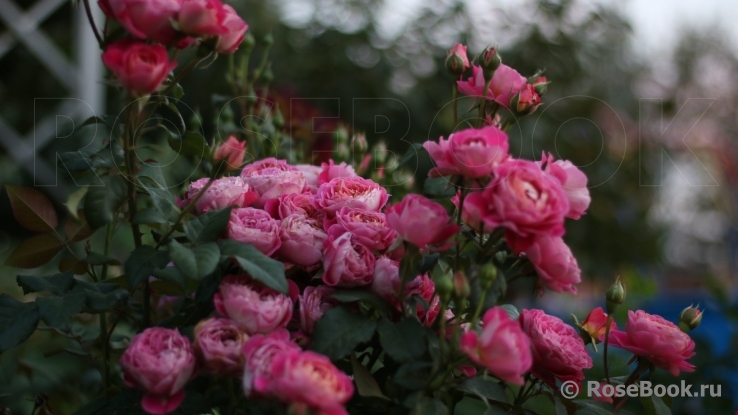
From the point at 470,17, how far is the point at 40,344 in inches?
65.5

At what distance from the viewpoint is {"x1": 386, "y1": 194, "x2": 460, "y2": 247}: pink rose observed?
490 mm

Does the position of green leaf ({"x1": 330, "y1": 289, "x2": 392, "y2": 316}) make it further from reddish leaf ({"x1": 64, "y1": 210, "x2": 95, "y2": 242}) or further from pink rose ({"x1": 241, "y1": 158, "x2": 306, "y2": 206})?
reddish leaf ({"x1": 64, "y1": 210, "x2": 95, "y2": 242})

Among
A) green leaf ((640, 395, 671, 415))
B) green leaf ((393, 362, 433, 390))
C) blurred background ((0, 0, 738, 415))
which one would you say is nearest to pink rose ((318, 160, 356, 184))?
green leaf ((393, 362, 433, 390))

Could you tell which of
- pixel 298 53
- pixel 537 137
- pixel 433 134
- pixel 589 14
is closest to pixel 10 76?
pixel 298 53

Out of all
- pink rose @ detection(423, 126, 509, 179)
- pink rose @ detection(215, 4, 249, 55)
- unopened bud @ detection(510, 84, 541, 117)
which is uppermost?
pink rose @ detection(215, 4, 249, 55)

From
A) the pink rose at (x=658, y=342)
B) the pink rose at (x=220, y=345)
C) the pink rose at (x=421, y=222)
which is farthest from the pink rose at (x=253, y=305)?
the pink rose at (x=658, y=342)

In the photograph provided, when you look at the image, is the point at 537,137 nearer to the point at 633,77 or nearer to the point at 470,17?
the point at 470,17

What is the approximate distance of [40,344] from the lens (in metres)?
1.21

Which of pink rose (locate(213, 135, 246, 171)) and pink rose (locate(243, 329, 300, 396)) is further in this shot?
pink rose (locate(213, 135, 246, 171))

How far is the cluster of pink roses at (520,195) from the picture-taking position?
473 millimetres

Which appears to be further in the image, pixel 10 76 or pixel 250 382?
pixel 10 76

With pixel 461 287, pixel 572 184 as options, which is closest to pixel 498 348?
pixel 461 287

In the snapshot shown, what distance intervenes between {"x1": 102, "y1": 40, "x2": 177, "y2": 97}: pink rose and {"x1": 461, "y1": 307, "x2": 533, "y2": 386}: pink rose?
0.30m

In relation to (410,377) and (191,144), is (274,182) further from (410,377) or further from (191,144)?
(410,377)
